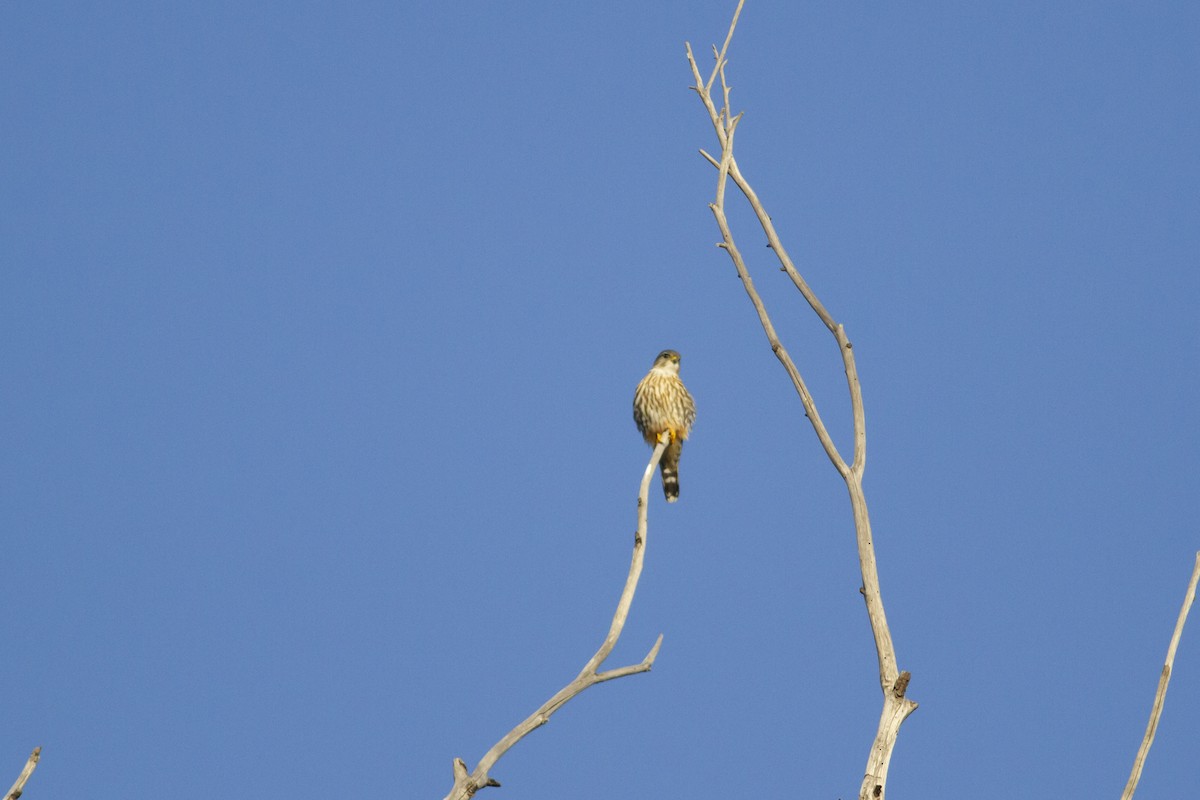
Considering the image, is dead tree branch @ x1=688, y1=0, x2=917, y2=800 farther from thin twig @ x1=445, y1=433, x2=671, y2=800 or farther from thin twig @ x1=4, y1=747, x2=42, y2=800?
thin twig @ x1=4, y1=747, x2=42, y2=800

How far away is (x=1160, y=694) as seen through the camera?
4.01m

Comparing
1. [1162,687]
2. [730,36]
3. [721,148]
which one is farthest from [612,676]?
[730,36]

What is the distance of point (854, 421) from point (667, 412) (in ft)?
13.4

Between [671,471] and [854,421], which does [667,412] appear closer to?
[671,471]

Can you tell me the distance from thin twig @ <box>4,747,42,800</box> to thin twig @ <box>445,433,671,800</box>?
42.6 inches

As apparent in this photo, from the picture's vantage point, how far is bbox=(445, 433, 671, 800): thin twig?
4203 millimetres

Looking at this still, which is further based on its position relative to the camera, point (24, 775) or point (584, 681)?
point (584, 681)

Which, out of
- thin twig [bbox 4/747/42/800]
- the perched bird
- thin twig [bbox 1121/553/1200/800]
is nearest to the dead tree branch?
thin twig [bbox 1121/553/1200/800]

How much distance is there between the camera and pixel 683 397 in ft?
29.3

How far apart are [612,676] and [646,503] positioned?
81 centimetres

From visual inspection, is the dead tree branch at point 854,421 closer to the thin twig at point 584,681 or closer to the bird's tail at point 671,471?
the thin twig at point 584,681

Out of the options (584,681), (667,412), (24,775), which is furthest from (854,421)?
(667,412)

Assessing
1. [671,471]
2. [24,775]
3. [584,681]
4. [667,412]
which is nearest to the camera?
[24,775]

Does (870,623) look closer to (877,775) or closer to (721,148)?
(877,775)
